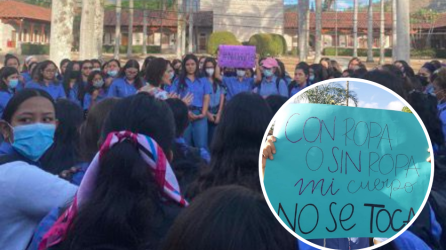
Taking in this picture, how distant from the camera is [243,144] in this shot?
2.78 meters

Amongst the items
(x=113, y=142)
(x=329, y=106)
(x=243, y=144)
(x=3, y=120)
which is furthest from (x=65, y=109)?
(x=329, y=106)

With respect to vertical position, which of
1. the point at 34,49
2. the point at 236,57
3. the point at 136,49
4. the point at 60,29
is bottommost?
the point at 236,57

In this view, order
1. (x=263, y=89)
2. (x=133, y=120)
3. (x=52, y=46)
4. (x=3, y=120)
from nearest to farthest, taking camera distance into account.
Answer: (x=133, y=120)
(x=3, y=120)
(x=263, y=89)
(x=52, y=46)

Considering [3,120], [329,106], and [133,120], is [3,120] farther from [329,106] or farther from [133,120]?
[329,106]

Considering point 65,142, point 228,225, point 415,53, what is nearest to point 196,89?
point 65,142

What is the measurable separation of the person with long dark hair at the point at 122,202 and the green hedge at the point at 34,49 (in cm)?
4570

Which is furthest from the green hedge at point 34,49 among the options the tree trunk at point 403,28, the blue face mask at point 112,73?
the blue face mask at point 112,73

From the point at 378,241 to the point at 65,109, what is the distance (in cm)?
244

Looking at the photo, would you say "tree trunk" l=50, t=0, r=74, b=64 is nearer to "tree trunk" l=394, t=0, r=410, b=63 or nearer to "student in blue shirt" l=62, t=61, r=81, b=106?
"student in blue shirt" l=62, t=61, r=81, b=106

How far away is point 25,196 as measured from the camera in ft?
7.38

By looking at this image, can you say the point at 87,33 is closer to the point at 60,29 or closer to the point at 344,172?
the point at 60,29

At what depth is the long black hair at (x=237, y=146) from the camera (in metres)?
2.73

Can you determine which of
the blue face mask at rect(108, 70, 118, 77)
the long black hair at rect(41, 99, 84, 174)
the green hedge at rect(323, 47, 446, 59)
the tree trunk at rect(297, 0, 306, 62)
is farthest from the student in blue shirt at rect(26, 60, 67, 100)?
the green hedge at rect(323, 47, 446, 59)

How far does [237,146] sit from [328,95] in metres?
1.27
